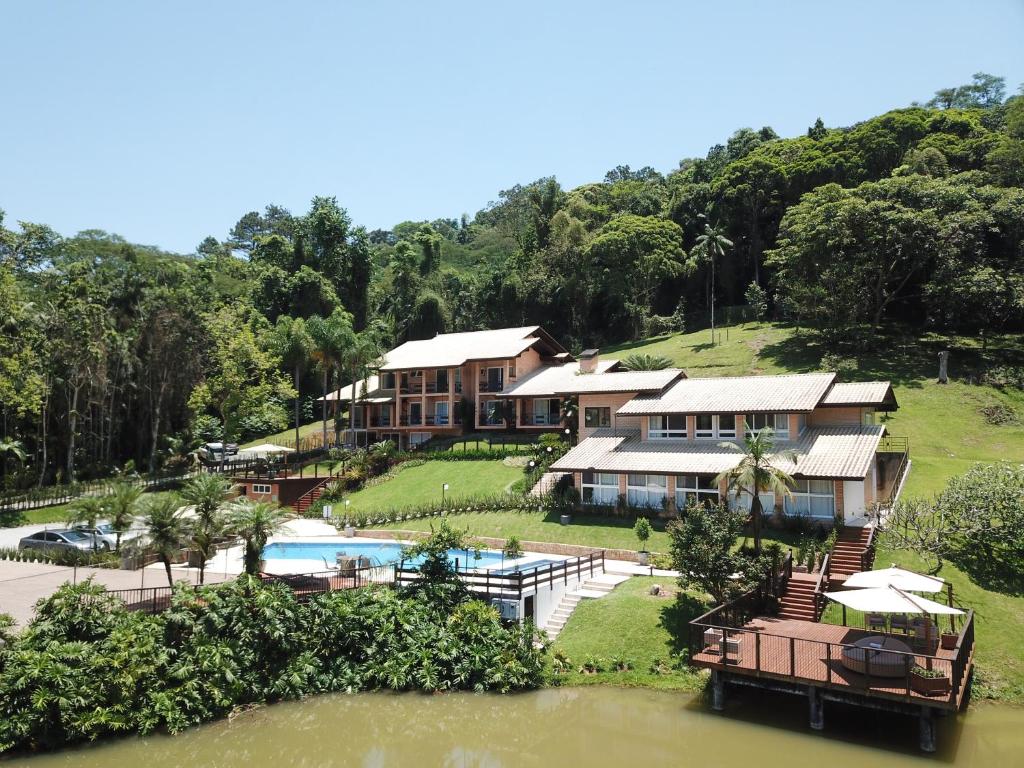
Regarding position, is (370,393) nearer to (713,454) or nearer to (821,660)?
(713,454)

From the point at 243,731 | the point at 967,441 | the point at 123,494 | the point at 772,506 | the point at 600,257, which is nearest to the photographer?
the point at 243,731

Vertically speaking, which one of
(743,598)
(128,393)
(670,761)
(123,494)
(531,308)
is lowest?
(670,761)

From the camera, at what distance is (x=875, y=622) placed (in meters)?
19.3

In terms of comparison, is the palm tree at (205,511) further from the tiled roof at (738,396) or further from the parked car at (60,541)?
the tiled roof at (738,396)

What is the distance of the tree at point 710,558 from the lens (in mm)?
20750

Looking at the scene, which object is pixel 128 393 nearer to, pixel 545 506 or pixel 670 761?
pixel 545 506

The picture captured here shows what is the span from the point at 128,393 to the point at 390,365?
66.9 ft

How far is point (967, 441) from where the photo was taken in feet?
127

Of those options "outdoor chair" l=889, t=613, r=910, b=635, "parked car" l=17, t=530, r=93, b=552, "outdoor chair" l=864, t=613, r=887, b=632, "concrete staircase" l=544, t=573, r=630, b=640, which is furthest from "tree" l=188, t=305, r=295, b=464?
"outdoor chair" l=889, t=613, r=910, b=635

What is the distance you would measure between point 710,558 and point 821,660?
4.06 metres

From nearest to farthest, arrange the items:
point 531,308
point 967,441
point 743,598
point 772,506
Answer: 1. point 743,598
2. point 772,506
3. point 967,441
4. point 531,308

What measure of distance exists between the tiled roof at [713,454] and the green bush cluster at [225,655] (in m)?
11.1

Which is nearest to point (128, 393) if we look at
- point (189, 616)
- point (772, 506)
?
point (189, 616)

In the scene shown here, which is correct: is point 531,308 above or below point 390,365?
above
